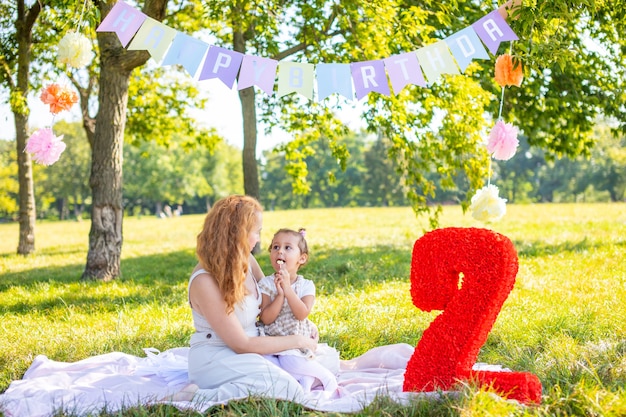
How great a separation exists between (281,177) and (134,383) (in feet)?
210

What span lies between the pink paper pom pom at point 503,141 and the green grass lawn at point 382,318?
144cm

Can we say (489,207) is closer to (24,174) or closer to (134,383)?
(134,383)

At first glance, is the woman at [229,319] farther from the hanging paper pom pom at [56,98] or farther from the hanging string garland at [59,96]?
the hanging paper pom pom at [56,98]

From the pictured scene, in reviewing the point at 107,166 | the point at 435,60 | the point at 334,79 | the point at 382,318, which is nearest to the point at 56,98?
the point at 334,79

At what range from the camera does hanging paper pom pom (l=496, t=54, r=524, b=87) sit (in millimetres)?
4316

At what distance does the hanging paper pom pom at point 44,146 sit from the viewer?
4391 millimetres

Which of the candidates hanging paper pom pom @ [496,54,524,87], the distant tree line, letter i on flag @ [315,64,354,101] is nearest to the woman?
letter i on flag @ [315,64,354,101]

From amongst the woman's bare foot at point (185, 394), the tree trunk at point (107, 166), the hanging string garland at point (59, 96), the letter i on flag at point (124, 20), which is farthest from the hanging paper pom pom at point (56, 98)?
the tree trunk at point (107, 166)

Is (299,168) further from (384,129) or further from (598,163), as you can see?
(598,163)

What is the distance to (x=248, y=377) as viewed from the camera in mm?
3697

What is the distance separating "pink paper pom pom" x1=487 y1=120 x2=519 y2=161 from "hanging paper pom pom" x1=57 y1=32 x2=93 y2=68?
9.43 ft

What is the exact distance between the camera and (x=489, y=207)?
3.77m

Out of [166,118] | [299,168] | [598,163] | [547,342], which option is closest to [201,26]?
[166,118]

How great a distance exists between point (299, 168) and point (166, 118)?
358cm
